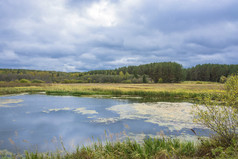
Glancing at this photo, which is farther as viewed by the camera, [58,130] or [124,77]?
[124,77]

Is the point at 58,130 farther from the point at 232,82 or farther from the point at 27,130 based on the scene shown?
the point at 232,82

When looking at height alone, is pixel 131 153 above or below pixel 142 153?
below

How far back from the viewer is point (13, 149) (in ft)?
24.6

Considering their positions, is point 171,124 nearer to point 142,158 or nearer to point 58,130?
point 142,158

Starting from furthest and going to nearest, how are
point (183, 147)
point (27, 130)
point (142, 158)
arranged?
point (27, 130)
point (183, 147)
point (142, 158)

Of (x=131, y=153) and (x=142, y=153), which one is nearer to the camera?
(x=142, y=153)

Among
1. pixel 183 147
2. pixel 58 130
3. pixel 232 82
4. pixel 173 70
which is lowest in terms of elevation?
pixel 58 130

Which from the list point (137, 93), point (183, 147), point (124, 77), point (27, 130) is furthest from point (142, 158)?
point (124, 77)

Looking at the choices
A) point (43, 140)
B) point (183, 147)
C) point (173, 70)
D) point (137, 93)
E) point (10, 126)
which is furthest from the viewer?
point (173, 70)

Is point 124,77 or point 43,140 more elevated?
point 124,77

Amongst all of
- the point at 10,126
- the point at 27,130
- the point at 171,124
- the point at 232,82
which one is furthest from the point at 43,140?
the point at 232,82

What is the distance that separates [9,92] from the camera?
3522 centimetres

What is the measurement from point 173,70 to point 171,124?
2932 inches

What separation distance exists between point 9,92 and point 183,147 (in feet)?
129
